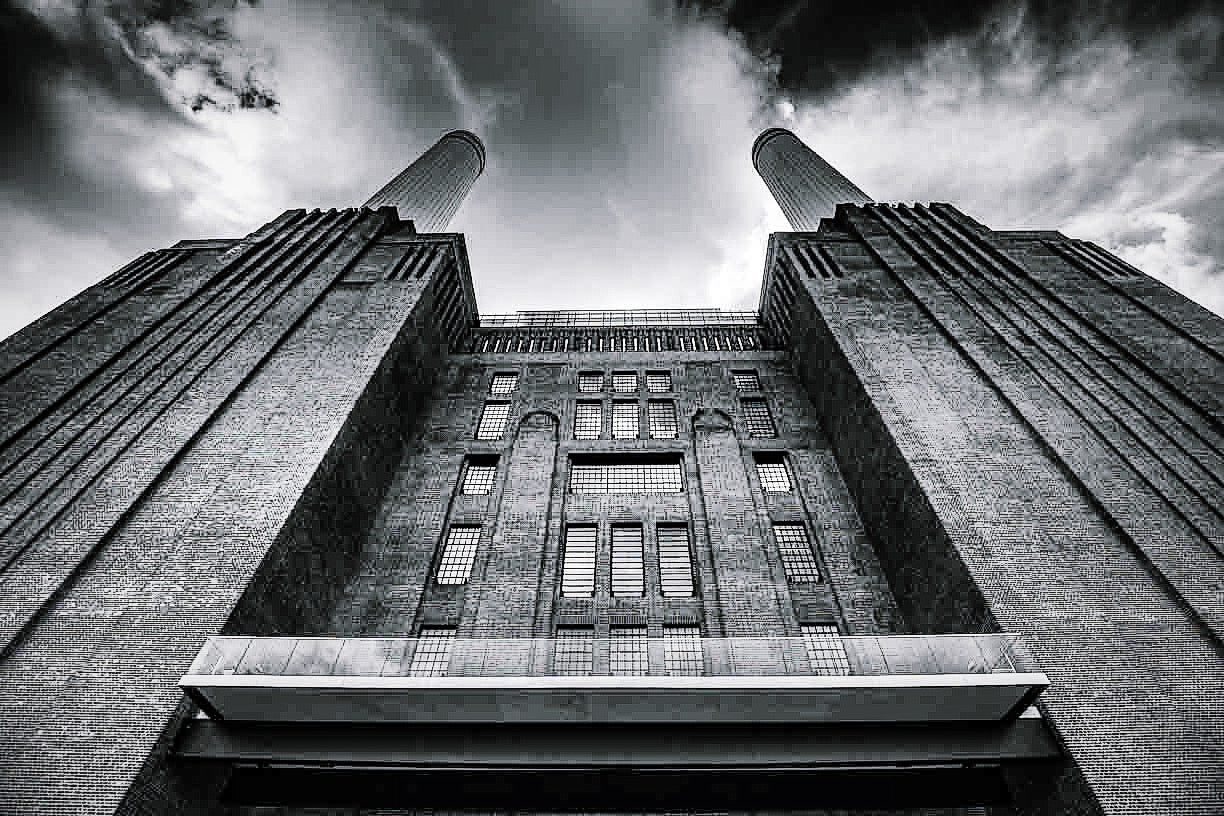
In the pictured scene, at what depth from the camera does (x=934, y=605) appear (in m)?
16.5

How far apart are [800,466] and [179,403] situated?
68.8 ft

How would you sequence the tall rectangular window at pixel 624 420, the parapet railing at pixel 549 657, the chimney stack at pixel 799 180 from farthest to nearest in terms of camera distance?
the chimney stack at pixel 799 180 < the tall rectangular window at pixel 624 420 < the parapet railing at pixel 549 657

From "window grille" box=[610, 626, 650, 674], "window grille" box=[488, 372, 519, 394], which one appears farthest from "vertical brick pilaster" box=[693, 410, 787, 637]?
"window grille" box=[488, 372, 519, 394]

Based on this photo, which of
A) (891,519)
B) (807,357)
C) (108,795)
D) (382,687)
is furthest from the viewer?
(807,357)

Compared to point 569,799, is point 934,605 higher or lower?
higher

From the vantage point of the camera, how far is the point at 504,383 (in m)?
29.2

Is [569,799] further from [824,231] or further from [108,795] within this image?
[824,231]

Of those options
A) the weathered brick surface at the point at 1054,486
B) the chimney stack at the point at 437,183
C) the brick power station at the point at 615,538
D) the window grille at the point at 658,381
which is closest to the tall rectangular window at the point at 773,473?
the brick power station at the point at 615,538

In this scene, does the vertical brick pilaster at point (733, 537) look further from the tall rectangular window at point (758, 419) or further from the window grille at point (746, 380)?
the window grille at point (746, 380)

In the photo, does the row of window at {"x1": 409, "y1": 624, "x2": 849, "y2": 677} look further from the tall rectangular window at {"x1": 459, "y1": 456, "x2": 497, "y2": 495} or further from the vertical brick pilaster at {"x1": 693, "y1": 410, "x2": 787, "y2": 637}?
the tall rectangular window at {"x1": 459, "y1": 456, "x2": 497, "y2": 495}

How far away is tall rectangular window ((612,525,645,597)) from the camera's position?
1978 cm

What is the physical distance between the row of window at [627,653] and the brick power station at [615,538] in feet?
0.40

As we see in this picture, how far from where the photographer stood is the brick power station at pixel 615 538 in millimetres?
12047

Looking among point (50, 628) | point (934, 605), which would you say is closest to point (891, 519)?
point (934, 605)
